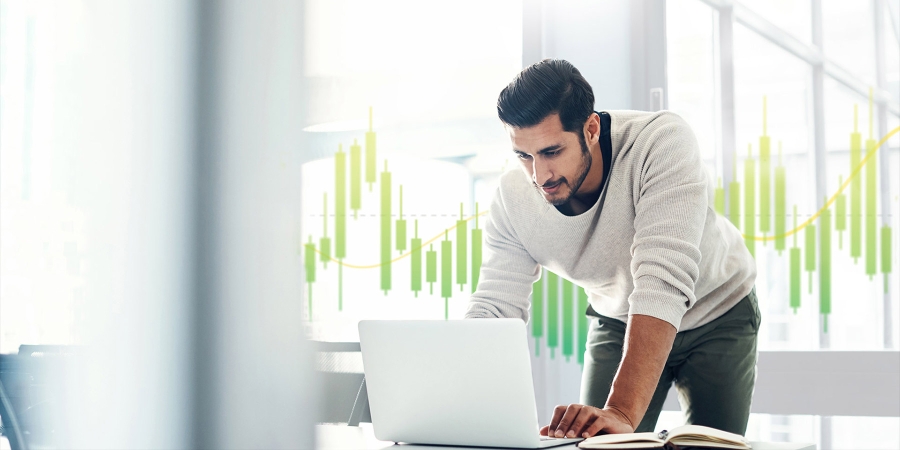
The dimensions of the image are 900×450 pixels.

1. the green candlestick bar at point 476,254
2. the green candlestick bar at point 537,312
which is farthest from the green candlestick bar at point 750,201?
the green candlestick bar at point 476,254

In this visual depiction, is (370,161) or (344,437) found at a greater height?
(370,161)

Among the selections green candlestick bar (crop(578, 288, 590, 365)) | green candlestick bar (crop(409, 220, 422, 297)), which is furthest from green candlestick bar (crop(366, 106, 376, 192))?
green candlestick bar (crop(578, 288, 590, 365))

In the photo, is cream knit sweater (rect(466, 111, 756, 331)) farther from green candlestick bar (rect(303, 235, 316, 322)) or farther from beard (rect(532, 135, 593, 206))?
green candlestick bar (rect(303, 235, 316, 322))

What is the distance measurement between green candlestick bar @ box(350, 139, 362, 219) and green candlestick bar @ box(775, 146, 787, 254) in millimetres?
1206

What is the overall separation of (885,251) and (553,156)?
1.21 metres

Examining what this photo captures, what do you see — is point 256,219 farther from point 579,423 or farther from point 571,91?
point 579,423

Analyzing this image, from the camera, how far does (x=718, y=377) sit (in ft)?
5.05

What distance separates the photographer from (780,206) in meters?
2.21

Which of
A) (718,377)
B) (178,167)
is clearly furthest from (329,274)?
(718,377)

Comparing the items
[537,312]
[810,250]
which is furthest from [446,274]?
[810,250]

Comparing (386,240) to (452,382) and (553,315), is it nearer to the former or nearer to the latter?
(553,315)

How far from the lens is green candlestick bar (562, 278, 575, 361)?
7.54 feet

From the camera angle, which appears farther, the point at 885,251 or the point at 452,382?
the point at 885,251

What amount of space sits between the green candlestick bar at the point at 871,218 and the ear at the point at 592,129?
3.53 feet
